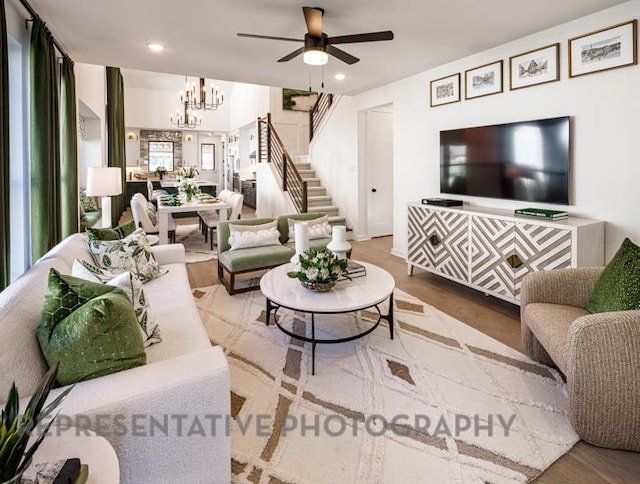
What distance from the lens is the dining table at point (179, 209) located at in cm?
561

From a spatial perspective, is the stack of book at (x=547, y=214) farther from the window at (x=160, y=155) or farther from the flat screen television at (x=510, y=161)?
the window at (x=160, y=155)

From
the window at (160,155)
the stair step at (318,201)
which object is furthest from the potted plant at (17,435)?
the window at (160,155)

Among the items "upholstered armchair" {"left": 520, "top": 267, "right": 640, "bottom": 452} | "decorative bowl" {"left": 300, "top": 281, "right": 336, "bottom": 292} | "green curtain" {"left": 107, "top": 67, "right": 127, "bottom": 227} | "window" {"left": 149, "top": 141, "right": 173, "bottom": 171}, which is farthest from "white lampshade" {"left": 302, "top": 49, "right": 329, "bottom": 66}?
"window" {"left": 149, "top": 141, "right": 173, "bottom": 171}

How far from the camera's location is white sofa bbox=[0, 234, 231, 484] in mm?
1307

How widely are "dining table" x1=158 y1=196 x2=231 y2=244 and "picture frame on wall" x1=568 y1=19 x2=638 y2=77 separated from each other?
476 centimetres

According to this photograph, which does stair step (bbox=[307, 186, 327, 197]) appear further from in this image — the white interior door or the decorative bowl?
the decorative bowl

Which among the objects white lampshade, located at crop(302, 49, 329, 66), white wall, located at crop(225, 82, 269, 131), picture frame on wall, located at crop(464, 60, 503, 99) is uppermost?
white wall, located at crop(225, 82, 269, 131)

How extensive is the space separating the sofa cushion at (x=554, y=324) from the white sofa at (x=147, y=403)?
1.73 m

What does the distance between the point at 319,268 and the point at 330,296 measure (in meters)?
0.22

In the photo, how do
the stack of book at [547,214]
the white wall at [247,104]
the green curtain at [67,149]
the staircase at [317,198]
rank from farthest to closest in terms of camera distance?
the white wall at [247,104]
the staircase at [317,198]
the green curtain at [67,149]
the stack of book at [547,214]

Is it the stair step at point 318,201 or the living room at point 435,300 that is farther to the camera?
the stair step at point 318,201

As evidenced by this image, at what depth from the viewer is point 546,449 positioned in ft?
6.08

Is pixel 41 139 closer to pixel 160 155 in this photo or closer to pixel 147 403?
pixel 147 403

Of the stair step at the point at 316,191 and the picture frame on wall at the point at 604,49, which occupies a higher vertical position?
the picture frame on wall at the point at 604,49
